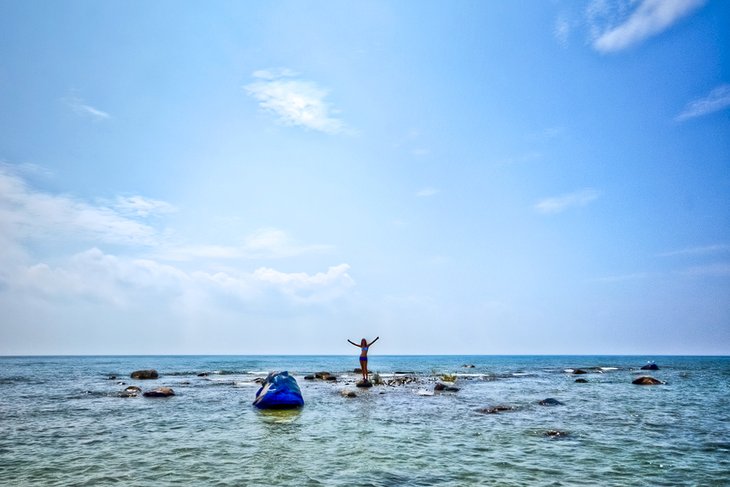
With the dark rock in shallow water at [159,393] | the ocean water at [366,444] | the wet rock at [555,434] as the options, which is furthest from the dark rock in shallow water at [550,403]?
the dark rock in shallow water at [159,393]

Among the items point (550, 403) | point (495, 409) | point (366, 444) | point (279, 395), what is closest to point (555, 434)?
point (495, 409)

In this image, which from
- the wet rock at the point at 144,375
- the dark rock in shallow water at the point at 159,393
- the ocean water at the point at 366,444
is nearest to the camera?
the ocean water at the point at 366,444

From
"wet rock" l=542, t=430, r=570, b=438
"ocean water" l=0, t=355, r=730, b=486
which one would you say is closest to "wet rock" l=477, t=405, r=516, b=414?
"ocean water" l=0, t=355, r=730, b=486

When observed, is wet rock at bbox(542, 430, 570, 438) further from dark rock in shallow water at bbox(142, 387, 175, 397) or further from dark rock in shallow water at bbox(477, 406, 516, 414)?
dark rock in shallow water at bbox(142, 387, 175, 397)

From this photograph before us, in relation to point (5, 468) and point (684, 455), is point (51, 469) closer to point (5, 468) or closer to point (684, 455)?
point (5, 468)

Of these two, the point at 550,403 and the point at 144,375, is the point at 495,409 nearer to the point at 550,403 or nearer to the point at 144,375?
the point at 550,403

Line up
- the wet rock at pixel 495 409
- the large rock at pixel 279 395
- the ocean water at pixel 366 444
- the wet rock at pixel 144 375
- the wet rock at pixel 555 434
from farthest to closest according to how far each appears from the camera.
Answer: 1. the wet rock at pixel 144 375
2. the large rock at pixel 279 395
3. the wet rock at pixel 495 409
4. the wet rock at pixel 555 434
5. the ocean water at pixel 366 444

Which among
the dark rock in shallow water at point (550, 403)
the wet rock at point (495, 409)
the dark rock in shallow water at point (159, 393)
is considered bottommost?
the dark rock in shallow water at point (159, 393)

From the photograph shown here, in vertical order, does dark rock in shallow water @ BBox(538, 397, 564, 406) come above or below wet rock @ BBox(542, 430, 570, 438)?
below

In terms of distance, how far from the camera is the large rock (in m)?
24.7

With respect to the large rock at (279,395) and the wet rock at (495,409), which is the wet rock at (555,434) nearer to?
the wet rock at (495,409)

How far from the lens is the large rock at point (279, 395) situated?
80.9ft

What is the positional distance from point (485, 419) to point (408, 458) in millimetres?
8642

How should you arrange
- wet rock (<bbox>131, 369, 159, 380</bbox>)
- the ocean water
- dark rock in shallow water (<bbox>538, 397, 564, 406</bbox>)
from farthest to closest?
wet rock (<bbox>131, 369, 159, 380</bbox>)
dark rock in shallow water (<bbox>538, 397, 564, 406</bbox>)
the ocean water
